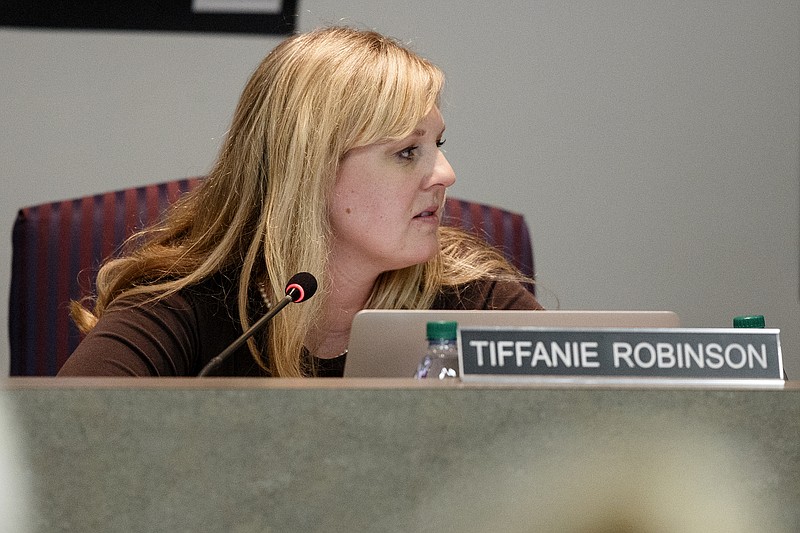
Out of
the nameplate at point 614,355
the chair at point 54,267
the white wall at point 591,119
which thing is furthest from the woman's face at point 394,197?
the nameplate at point 614,355

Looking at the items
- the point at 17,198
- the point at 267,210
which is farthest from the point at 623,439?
the point at 17,198

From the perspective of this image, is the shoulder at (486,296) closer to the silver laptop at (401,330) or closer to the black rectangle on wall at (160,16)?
the silver laptop at (401,330)

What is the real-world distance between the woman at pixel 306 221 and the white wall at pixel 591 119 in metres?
0.57

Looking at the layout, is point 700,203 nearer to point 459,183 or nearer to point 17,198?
point 459,183

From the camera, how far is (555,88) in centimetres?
231

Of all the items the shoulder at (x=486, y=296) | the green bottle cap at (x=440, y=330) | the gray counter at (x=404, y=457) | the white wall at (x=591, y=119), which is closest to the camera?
the gray counter at (x=404, y=457)

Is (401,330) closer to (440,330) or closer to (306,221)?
(440,330)

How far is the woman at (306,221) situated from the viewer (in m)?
1.53

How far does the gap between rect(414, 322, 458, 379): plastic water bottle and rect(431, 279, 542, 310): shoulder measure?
667 millimetres

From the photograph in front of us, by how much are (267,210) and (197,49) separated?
767 millimetres

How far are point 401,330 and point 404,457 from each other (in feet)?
1.53

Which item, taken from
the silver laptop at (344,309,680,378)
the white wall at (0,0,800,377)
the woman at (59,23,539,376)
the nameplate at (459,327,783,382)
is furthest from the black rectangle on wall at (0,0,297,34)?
the nameplate at (459,327,783,382)

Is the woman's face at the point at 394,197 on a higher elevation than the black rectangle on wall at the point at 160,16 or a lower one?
lower

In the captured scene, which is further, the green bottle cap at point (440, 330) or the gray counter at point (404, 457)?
the green bottle cap at point (440, 330)
